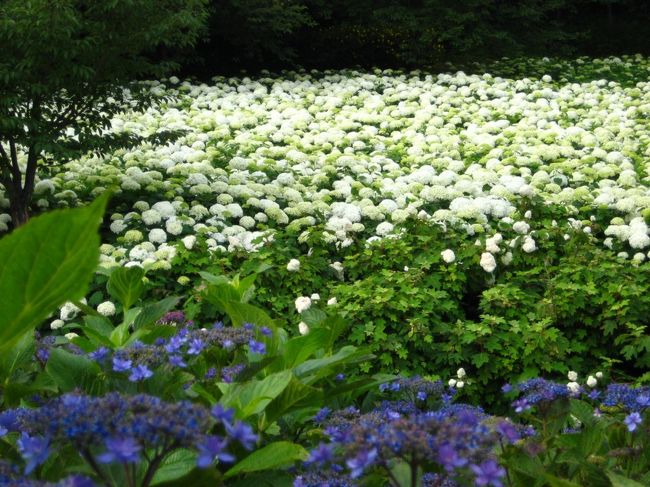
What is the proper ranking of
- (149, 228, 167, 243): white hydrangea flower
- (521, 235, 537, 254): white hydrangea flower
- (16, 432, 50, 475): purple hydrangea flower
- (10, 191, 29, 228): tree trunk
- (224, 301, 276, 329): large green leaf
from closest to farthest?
(16, 432, 50, 475): purple hydrangea flower < (224, 301, 276, 329): large green leaf < (521, 235, 537, 254): white hydrangea flower < (149, 228, 167, 243): white hydrangea flower < (10, 191, 29, 228): tree trunk

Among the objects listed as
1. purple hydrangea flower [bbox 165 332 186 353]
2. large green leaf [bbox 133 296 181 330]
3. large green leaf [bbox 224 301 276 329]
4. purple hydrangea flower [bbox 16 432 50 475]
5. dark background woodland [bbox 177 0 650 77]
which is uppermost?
purple hydrangea flower [bbox 16 432 50 475]

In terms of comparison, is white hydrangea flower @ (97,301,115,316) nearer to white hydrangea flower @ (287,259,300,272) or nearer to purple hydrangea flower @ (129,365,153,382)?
white hydrangea flower @ (287,259,300,272)

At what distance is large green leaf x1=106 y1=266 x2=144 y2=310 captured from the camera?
89.0 inches

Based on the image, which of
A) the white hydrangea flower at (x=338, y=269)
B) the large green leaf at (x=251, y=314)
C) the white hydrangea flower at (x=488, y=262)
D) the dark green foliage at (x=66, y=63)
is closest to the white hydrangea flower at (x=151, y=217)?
the dark green foliage at (x=66, y=63)

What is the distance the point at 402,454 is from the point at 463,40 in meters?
13.3

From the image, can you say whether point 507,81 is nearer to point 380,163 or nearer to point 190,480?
point 380,163

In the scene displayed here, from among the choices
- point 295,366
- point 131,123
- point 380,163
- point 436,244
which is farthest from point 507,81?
point 295,366

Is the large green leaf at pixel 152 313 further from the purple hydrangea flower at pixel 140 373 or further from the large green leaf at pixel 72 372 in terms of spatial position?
the purple hydrangea flower at pixel 140 373

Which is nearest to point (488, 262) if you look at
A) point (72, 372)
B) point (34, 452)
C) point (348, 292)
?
point (348, 292)

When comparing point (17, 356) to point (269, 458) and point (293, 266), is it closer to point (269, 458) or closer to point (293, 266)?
point (269, 458)

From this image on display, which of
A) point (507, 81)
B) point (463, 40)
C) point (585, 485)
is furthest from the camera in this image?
point (463, 40)

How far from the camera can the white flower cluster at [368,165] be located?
5625 millimetres

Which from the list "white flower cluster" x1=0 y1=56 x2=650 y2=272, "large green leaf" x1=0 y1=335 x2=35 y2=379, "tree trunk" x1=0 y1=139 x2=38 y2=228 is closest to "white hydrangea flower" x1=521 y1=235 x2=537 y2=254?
"white flower cluster" x1=0 y1=56 x2=650 y2=272

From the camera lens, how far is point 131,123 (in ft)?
28.9
